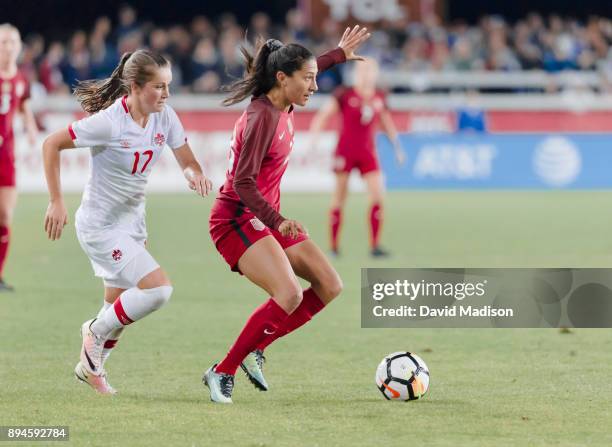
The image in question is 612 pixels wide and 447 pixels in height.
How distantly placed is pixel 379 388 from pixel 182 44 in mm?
19030

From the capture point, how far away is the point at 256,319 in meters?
6.74

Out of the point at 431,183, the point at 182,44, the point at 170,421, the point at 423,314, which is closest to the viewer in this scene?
the point at 170,421

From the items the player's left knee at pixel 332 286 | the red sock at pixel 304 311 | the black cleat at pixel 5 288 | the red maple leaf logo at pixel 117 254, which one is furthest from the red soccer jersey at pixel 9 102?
the player's left knee at pixel 332 286

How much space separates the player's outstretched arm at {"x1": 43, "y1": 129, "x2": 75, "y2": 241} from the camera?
6.51 metres

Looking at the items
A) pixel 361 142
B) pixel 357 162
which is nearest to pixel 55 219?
pixel 357 162

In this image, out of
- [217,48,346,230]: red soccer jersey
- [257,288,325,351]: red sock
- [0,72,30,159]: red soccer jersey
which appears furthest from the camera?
[0,72,30,159]: red soccer jersey

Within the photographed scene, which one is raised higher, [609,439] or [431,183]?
[609,439]

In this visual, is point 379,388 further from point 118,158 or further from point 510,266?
point 510,266

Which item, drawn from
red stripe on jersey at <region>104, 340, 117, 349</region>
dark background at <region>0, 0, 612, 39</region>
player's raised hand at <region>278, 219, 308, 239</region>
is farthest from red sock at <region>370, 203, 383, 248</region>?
dark background at <region>0, 0, 612, 39</region>

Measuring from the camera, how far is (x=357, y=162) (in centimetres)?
1464

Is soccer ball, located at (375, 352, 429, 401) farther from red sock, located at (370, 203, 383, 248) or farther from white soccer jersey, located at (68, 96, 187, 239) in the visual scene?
red sock, located at (370, 203, 383, 248)

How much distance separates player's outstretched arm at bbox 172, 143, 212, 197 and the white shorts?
44 cm

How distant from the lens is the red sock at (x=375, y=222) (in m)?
14.3

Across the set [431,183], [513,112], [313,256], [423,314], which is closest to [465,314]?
[423,314]
